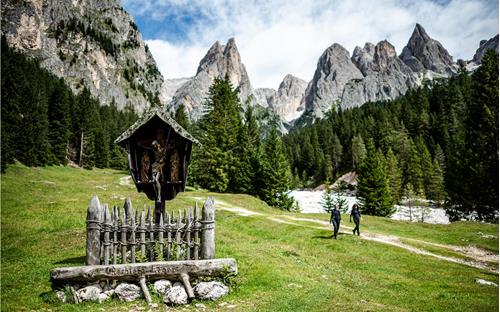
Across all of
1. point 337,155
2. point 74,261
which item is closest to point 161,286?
point 74,261

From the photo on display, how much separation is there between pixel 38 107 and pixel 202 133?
111ft

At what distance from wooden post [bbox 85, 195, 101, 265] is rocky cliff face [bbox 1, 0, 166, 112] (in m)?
156

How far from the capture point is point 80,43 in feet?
546

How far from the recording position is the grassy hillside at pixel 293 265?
1109cm

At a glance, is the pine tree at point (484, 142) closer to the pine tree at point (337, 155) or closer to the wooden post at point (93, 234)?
the wooden post at point (93, 234)

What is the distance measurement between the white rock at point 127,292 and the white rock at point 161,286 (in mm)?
511

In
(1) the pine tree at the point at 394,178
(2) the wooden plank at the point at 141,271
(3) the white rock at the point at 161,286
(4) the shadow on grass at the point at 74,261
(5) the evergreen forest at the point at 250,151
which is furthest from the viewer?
(1) the pine tree at the point at 394,178

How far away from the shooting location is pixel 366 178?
51.6m

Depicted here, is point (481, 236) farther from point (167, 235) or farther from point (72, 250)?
point (72, 250)

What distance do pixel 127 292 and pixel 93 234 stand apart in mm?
2071

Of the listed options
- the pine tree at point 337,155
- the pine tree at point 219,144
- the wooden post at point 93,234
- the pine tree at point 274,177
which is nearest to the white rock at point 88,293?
the wooden post at point 93,234

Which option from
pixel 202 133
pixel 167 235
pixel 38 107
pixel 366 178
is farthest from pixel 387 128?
pixel 167 235

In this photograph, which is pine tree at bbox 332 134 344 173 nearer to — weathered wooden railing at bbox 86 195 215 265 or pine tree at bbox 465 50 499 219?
pine tree at bbox 465 50 499 219

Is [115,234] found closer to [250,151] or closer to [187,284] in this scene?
[187,284]
